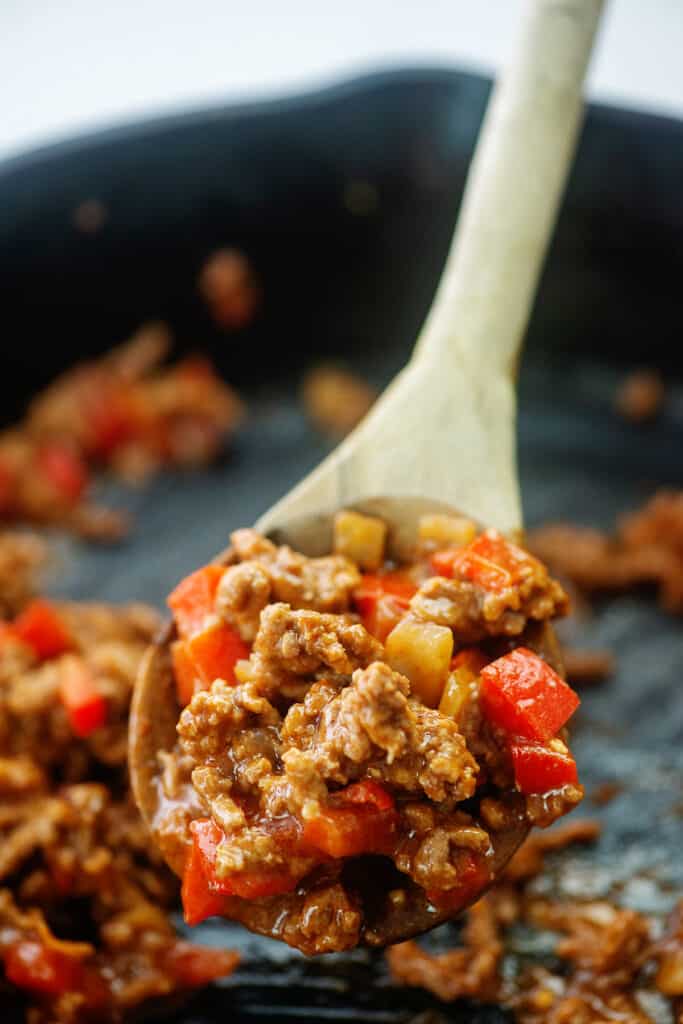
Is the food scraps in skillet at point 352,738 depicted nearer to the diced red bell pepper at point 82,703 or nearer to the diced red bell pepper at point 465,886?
the diced red bell pepper at point 465,886

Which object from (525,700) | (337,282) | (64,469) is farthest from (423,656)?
(337,282)

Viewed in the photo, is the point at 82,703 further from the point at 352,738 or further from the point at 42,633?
the point at 352,738

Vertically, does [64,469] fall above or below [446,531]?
below

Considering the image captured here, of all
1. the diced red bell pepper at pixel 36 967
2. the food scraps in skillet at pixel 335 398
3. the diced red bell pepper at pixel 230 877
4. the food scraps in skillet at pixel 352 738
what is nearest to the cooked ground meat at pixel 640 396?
the food scraps in skillet at pixel 335 398

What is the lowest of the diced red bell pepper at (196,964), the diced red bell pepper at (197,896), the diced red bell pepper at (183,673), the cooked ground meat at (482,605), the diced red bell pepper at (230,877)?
the diced red bell pepper at (196,964)

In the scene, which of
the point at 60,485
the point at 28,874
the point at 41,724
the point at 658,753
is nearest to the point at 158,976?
the point at 28,874

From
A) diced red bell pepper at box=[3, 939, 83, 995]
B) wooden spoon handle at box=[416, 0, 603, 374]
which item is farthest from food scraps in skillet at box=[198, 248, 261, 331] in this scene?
diced red bell pepper at box=[3, 939, 83, 995]
